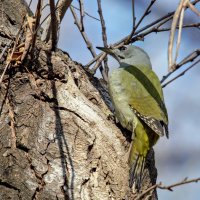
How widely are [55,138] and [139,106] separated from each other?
1129 millimetres

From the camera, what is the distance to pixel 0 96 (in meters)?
2.79

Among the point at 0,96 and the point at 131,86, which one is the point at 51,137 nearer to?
the point at 0,96

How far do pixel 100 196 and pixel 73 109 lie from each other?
53 centimetres

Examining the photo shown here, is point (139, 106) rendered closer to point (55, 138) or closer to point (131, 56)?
point (131, 56)

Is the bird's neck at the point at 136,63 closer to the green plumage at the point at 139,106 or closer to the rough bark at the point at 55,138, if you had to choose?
the green plumage at the point at 139,106

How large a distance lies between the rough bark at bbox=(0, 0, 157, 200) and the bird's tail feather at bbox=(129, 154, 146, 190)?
4cm

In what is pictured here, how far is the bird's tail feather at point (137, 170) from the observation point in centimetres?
284

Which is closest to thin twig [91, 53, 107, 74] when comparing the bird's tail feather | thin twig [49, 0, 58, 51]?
thin twig [49, 0, 58, 51]

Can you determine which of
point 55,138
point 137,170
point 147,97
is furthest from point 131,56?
point 55,138

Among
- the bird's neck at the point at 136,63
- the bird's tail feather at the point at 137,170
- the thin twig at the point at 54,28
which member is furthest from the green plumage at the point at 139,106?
the thin twig at the point at 54,28

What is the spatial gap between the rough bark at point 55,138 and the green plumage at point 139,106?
0.15 metres

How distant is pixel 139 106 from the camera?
12.0ft

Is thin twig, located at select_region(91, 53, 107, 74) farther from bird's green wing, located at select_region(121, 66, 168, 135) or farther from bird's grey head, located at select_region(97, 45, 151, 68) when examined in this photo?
bird's grey head, located at select_region(97, 45, 151, 68)

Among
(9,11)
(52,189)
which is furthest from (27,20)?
(52,189)
